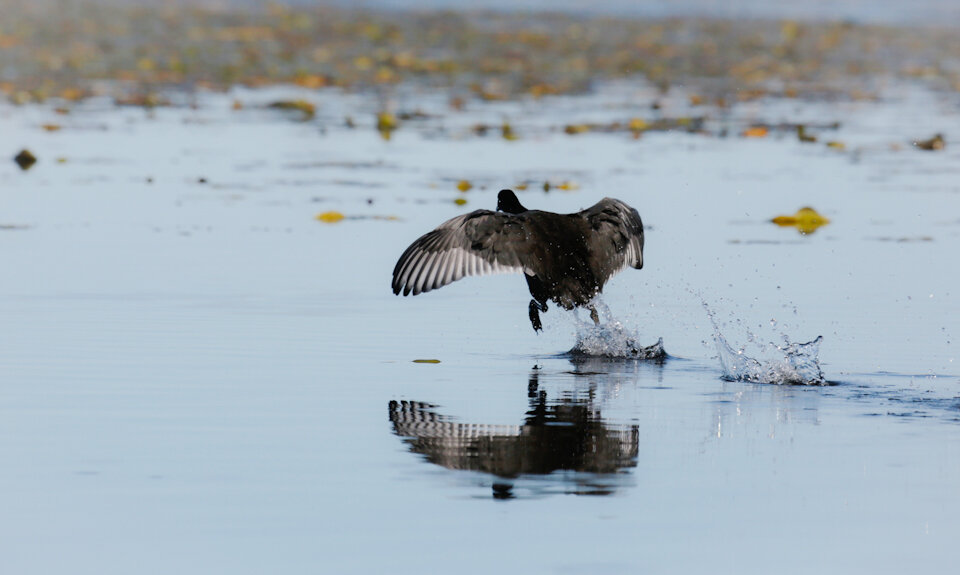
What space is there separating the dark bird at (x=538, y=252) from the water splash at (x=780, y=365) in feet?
3.15

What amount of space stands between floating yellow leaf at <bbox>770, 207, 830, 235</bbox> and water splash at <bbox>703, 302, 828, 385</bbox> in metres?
4.93

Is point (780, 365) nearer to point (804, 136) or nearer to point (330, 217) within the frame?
point (330, 217)

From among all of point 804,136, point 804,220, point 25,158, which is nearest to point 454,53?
point 804,136

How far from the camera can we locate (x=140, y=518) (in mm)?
5855

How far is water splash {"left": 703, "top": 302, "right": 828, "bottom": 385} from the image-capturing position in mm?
8570

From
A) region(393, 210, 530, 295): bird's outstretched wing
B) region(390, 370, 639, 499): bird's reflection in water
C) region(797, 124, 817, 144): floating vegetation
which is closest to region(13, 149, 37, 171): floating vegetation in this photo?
region(393, 210, 530, 295): bird's outstretched wing

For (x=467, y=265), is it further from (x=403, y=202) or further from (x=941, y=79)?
(x=941, y=79)

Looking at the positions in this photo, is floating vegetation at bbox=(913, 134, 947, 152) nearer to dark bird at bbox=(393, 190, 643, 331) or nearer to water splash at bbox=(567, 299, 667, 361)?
dark bird at bbox=(393, 190, 643, 331)

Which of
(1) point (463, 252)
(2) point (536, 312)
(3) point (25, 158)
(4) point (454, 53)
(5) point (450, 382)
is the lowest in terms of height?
(5) point (450, 382)

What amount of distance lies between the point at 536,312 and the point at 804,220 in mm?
4767

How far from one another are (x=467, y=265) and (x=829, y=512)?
4.50 m

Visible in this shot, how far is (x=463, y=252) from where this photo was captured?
10.3 m

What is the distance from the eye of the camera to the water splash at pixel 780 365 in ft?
28.1

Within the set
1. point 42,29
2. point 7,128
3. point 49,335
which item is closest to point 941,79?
point 7,128
